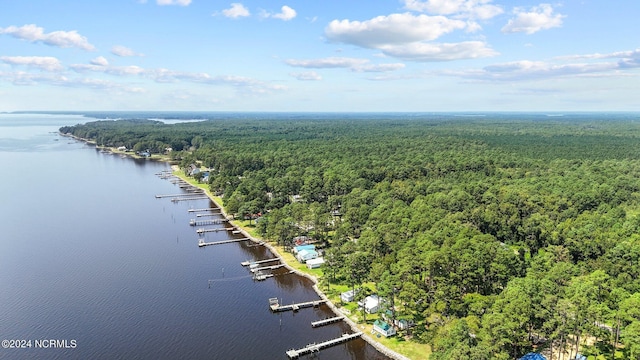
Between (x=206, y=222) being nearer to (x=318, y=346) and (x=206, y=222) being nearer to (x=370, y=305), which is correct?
(x=370, y=305)

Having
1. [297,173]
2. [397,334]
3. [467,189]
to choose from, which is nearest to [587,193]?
[467,189]

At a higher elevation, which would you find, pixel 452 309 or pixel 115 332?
pixel 452 309

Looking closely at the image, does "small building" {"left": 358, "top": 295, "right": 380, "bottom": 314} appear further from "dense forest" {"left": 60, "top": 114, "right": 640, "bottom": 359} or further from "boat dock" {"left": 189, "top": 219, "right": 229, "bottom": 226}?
"boat dock" {"left": 189, "top": 219, "right": 229, "bottom": 226}

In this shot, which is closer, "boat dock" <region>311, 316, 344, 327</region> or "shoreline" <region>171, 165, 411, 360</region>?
"shoreline" <region>171, 165, 411, 360</region>

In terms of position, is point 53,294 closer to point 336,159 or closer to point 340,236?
point 340,236

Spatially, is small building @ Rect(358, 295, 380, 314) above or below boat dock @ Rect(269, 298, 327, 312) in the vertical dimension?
above

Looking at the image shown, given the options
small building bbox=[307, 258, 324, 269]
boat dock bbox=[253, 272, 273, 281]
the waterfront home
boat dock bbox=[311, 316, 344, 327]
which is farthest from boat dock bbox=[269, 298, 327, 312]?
the waterfront home
